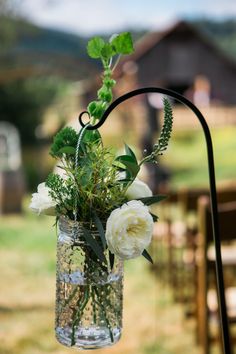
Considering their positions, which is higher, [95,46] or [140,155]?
[140,155]

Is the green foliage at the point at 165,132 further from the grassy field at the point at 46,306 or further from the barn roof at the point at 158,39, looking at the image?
the barn roof at the point at 158,39

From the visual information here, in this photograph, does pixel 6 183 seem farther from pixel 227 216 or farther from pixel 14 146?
pixel 227 216

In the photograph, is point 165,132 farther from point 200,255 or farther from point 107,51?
point 200,255

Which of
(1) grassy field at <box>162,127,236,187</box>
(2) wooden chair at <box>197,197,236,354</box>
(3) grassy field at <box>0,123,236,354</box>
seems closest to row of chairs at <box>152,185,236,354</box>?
(2) wooden chair at <box>197,197,236,354</box>

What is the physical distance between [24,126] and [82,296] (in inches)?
548

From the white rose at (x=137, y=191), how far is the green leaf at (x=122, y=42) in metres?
0.19

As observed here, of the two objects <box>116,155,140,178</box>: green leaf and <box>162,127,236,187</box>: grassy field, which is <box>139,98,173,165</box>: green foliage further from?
<box>162,127,236,187</box>: grassy field

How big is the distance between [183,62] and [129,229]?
440 inches

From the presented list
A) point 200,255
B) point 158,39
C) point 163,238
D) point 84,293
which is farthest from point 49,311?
point 158,39

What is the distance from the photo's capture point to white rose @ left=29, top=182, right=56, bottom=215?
995 millimetres

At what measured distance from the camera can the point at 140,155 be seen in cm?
224

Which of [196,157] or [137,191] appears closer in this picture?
[137,191]

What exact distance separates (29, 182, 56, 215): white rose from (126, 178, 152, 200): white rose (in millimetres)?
111

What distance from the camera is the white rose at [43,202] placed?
39.2 inches
